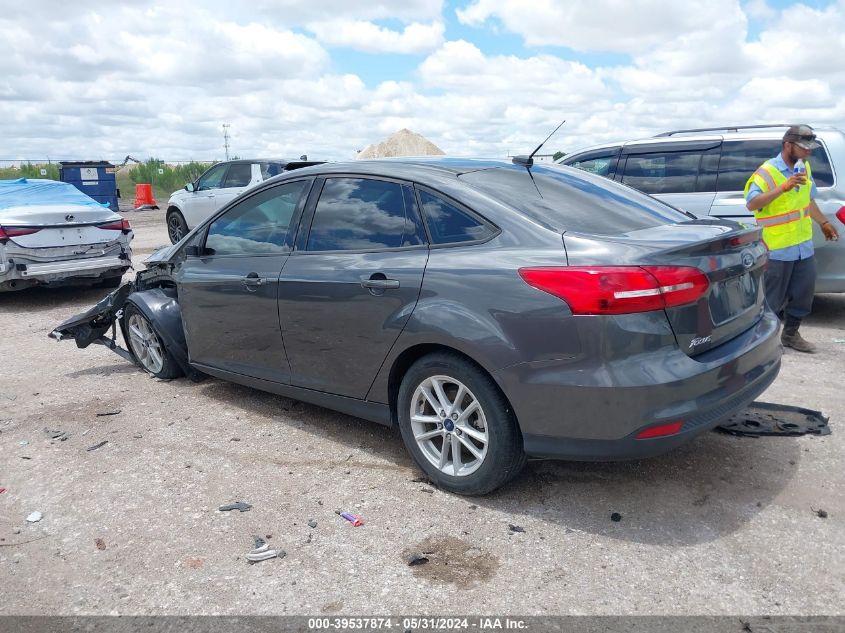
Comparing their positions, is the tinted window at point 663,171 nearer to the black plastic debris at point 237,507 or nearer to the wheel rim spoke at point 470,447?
the wheel rim spoke at point 470,447

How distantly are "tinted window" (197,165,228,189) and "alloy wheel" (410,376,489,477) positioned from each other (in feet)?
42.1

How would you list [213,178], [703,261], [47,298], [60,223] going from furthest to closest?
[213,178]
[47,298]
[60,223]
[703,261]

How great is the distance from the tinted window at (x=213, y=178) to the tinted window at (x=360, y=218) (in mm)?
11936

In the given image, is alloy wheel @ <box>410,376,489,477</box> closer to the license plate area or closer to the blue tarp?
the license plate area

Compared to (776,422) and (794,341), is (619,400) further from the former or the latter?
(794,341)

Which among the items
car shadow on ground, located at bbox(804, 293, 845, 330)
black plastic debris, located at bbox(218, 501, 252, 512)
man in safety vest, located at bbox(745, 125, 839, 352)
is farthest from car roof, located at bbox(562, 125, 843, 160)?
black plastic debris, located at bbox(218, 501, 252, 512)

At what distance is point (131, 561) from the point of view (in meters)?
3.22

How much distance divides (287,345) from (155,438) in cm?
110

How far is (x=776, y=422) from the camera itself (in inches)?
171

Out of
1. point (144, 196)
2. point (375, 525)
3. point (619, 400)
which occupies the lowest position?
point (375, 525)

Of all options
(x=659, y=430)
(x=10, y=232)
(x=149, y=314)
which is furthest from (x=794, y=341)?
(x=10, y=232)

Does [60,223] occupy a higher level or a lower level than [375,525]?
higher

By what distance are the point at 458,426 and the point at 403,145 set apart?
2976 centimetres

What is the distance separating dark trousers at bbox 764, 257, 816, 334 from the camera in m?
6.08
